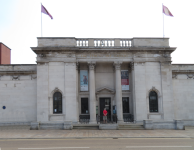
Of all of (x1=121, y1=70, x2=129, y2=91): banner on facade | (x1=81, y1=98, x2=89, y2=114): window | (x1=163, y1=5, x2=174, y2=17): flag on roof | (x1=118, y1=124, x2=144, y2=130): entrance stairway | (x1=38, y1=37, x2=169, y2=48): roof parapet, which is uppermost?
(x1=163, y1=5, x2=174, y2=17): flag on roof

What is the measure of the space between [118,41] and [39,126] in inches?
533

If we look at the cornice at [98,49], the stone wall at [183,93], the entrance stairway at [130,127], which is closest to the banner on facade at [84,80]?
the cornice at [98,49]

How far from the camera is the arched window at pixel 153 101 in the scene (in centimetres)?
2456

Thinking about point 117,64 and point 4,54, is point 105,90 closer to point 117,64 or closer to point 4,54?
point 117,64

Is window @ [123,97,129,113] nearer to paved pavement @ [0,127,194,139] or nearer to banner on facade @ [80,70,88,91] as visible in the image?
banner on facade @ [80,70,88,91]

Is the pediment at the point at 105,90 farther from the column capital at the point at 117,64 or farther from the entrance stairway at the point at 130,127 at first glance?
the entrance stairway at the point at 130,127

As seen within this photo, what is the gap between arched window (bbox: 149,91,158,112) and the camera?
24562mm

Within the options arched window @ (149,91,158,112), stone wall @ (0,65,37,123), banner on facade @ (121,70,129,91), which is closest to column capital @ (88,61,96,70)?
banner on facade @ (121,70,129,91)

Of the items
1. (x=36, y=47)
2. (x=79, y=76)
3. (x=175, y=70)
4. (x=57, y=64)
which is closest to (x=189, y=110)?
(x=175, y=70)

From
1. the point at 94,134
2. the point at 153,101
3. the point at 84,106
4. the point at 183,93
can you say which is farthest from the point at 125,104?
the point at 94,134

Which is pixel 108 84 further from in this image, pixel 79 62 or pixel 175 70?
pixel 175 70

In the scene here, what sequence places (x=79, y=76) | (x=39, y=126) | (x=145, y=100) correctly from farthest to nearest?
1. (x=79, y=76)
2. (x=145, y=100)
3. (x=39, y=126)

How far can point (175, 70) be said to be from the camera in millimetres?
26203

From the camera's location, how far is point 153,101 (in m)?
24.7
